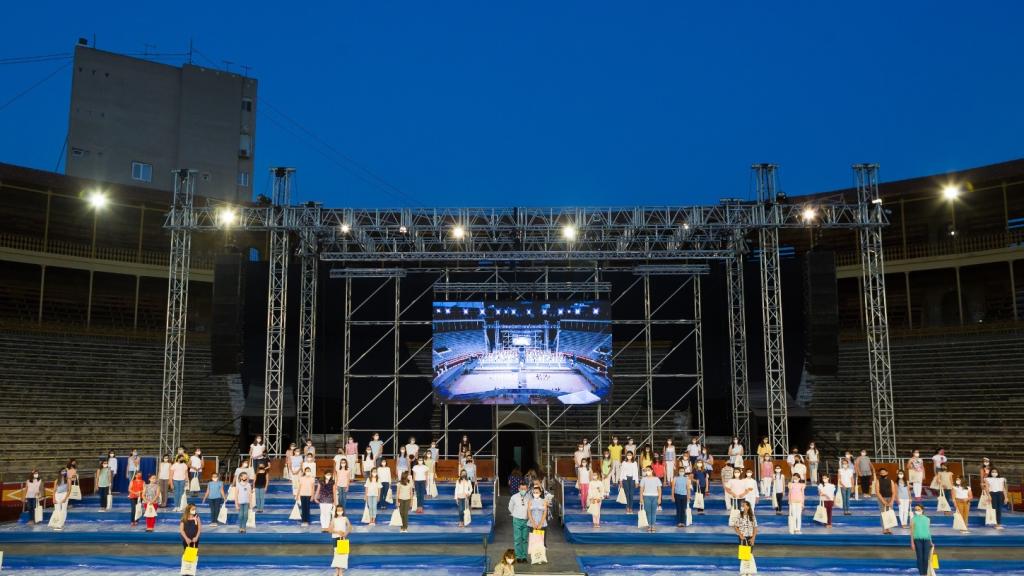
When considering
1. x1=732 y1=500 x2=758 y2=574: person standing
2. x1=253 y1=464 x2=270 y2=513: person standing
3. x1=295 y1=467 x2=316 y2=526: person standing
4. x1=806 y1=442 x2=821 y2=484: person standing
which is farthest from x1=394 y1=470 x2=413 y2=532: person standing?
x1=806 y1=442 x2=821 y2=484: person standing

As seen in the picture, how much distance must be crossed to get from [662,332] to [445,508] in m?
11.8

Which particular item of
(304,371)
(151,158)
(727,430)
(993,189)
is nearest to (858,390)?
(727,430)

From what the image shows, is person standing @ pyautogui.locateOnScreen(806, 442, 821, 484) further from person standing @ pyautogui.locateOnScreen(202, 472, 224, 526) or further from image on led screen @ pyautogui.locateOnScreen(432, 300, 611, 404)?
person standing @ pyautogui.locateOnScreen(202, 472, 224, 526)

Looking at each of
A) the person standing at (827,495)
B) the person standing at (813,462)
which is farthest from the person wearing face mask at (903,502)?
the person standing at (813,462)

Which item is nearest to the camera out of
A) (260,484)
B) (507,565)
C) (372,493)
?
(507,565)

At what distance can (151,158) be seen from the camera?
40312mm

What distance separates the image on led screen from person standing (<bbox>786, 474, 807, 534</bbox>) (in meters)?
8.17

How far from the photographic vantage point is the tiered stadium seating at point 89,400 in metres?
23.9

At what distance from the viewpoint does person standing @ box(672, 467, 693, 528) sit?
16453 mm

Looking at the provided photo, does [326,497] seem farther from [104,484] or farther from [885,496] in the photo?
[885,496]

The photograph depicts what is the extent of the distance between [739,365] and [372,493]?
12.9m

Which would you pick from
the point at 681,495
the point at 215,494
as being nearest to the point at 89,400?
the point at 215,494

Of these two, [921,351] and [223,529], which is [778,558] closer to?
[223,529]

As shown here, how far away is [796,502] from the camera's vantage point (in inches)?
631
